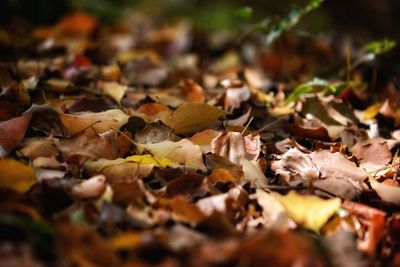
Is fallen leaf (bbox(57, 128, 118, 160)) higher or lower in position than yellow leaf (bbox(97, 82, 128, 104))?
higher

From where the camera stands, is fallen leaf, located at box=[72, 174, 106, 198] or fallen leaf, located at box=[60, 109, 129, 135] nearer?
fallen leaf, located at box=[72, 174, 106, 198]

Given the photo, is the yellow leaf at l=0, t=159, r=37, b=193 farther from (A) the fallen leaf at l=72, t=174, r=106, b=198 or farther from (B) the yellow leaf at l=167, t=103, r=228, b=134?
(B) the yellow leaf at l=167, t=103, r=228, b=134

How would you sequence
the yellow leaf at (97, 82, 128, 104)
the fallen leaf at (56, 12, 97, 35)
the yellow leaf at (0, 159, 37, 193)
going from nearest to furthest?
the yellow leaf at (0, 159, 37, 193), the yellow leaf at (97, 82, 128, 104), the fallen leaf at (56, 12, 97, 35)

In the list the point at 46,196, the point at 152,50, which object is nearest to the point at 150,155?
the point at 46,196

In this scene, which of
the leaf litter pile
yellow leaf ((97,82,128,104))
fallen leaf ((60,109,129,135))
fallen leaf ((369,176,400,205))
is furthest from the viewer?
yellow leaf ((97,82,128,104))

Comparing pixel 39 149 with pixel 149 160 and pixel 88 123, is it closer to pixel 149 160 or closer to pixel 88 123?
pixel 88 123

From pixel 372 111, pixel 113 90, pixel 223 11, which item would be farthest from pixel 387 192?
pixel 223 11

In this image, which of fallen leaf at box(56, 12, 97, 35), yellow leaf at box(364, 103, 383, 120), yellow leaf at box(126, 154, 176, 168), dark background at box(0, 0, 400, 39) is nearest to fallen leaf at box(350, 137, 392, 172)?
yellow leaf at box(364, 103, 383, 120)
